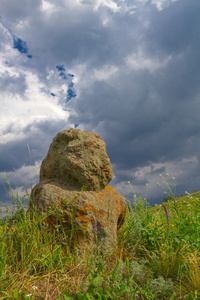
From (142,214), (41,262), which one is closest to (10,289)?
(41,262)

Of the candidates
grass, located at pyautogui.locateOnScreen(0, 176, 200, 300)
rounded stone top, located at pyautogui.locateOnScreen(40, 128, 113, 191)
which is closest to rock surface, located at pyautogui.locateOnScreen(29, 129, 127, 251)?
rounded stone top, located at pyautogui.locateOnScreen(40, 128, 113, 191)

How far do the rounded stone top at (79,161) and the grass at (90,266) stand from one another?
927 millimetres

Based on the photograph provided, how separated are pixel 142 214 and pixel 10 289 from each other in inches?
137

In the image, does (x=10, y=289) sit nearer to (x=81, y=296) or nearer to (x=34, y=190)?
(x=81, y=296)

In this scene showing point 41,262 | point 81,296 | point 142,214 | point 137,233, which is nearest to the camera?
point 81,296

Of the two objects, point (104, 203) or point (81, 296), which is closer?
point (81, 296)

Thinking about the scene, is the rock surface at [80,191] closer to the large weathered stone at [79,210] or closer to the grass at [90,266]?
the large weathered stone at [79,210]

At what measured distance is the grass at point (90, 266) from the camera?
11.3ft

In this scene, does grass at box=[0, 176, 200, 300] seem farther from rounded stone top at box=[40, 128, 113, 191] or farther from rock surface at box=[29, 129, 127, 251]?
rounded stone top at box=[40, 128, 113, 191]

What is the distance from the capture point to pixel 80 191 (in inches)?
184

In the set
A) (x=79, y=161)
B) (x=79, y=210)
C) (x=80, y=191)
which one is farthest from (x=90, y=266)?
(x=79, y=161)

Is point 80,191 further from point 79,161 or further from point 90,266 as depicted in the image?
point 90,266

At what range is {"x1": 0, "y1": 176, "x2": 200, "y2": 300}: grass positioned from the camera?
11.3 feet

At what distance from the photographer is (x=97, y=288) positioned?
3371 millimetres
